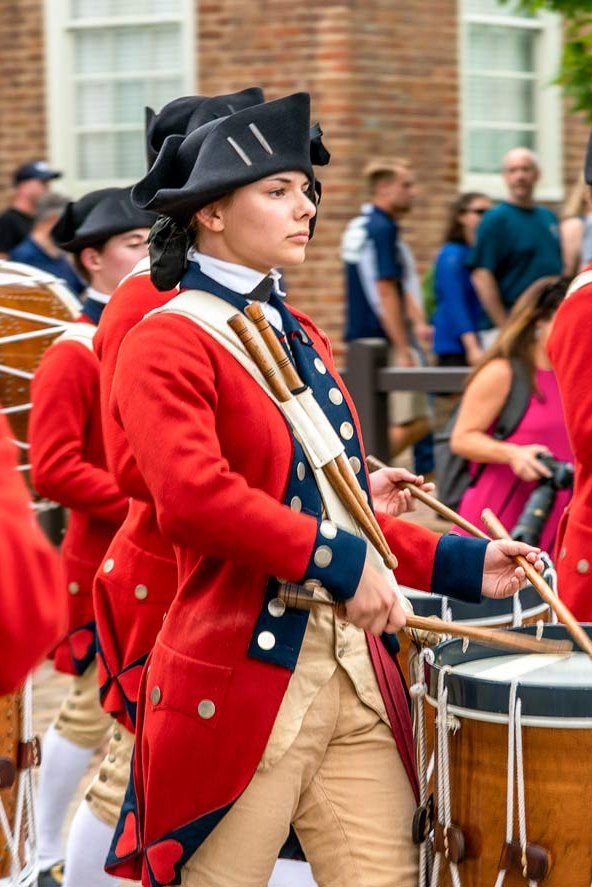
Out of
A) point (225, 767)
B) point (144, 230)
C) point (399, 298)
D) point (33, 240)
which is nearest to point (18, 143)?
point (33, 240)

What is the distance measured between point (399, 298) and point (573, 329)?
6.11 m

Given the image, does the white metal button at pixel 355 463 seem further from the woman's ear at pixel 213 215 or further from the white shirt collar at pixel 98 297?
the white shirt collar at pixel 98 297

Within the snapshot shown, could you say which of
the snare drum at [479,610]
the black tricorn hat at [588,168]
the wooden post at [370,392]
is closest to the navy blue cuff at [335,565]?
the snare drum at [479,610]

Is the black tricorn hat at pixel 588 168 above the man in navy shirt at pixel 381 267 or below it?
above

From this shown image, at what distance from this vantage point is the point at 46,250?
980 centimetres

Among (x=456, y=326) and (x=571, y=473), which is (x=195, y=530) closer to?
(x=571, y=473)

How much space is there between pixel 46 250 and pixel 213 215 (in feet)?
22.3

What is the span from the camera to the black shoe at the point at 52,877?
498 cm

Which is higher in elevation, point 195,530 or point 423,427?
point 195,530

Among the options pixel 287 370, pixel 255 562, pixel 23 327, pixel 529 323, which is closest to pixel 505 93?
pixel 529 323

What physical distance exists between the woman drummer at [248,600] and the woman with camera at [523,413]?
2.28m

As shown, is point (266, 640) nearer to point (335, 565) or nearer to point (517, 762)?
point (335, 565)

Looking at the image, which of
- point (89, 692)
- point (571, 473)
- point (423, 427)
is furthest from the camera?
point (423, 427)

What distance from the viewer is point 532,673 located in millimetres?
3072
